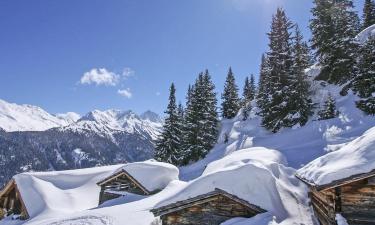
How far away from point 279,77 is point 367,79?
34.0 feet

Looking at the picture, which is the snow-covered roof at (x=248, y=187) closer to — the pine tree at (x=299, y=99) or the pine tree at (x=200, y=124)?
the pine tree at (x=299, y=99)

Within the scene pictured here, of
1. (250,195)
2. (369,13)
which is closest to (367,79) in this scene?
(250,195)

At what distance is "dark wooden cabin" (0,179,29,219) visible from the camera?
109 feet

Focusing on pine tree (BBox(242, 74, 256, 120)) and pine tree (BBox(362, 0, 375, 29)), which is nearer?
pine tree (BBox(362, 0, 375, 29))

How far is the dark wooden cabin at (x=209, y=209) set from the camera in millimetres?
16516

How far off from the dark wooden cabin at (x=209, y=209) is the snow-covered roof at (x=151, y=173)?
1515cm

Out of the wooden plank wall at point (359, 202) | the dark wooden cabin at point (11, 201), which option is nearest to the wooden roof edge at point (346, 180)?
the wooden plank wall at point (359, 202)

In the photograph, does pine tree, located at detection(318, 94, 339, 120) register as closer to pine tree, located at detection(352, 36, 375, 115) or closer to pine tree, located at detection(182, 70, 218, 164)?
pine tree, located at detection(352, 36, 375, 115)

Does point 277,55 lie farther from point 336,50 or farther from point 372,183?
point 372,183

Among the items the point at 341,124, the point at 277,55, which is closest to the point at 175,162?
the point at 277,55

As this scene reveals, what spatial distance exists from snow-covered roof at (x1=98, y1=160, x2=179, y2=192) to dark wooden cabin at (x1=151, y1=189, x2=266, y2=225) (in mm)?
15153

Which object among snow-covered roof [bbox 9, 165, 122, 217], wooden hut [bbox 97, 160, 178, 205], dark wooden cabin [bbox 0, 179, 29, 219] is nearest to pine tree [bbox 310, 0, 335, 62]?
wooden hut [bbox 97, 160, 178, 205]

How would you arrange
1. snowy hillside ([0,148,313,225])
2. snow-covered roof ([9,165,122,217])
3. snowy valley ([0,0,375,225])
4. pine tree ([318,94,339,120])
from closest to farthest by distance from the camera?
snowy valley ([0,0,375,225]), snowy hillside ([0,148,313,225]), snow-covered roof ([9,165,122,217]), pine tree ([318,94,339,120])

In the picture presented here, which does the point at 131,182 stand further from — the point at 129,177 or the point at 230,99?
the point at 230,99
